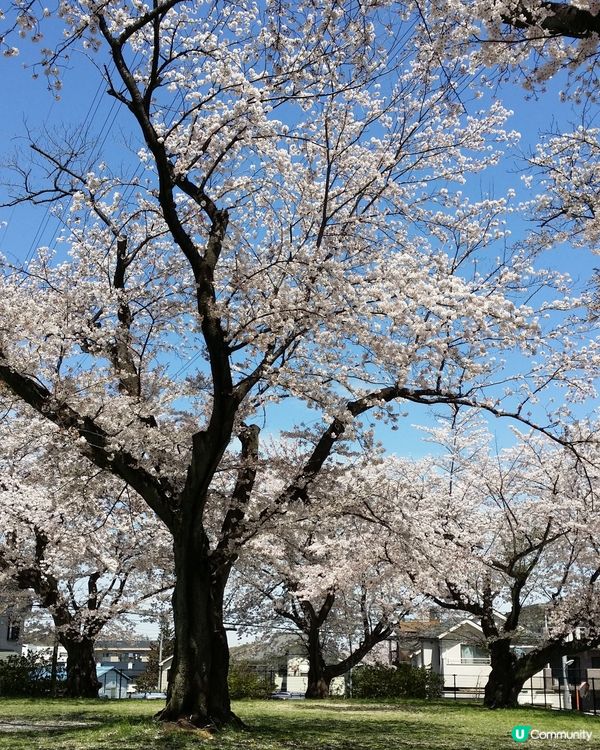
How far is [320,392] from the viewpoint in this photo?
8727 millimetres

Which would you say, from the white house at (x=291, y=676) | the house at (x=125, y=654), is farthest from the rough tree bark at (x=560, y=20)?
the house at (x=125, y=654)

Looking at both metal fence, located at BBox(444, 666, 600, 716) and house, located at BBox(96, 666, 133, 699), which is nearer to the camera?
metal fence, located at BBox(444, 666, 600, 716)

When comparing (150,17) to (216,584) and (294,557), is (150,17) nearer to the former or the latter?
(216,584)

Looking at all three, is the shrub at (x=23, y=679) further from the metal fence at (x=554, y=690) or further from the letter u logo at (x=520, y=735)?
the letter u logo at (x=520, y=735)

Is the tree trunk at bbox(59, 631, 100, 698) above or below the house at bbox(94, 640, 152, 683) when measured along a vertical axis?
above

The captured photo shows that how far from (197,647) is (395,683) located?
56.7 feet

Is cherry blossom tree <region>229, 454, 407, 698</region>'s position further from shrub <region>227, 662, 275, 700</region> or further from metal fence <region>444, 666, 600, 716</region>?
metal fence <region>444, 666, 600, 716</region>

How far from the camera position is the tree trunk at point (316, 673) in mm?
20562

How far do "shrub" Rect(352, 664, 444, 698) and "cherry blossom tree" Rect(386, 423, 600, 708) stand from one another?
665cm

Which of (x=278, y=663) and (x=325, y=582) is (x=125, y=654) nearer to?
(x=278, y=663)

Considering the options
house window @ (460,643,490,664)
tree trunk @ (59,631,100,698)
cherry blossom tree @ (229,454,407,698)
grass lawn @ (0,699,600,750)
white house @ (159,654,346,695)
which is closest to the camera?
grass lawn @ (0,699,600,750)

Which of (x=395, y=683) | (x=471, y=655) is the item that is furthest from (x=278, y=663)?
(x=395, y=683)

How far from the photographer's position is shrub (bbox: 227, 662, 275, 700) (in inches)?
904

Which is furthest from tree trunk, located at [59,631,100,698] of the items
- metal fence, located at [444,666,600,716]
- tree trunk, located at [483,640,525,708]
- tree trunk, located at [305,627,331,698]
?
metal fence, located at [444,666,600,716]
